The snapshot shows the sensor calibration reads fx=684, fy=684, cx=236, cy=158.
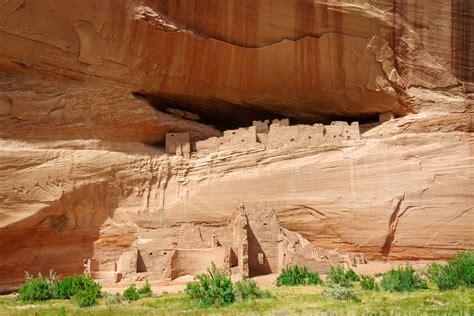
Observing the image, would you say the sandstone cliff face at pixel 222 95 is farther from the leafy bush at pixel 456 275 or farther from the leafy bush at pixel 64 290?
the leafy bush at pixel 64 290

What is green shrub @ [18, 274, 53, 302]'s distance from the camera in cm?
1361

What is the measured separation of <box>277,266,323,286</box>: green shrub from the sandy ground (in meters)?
0.43

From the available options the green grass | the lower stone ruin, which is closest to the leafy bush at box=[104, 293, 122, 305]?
the green grass

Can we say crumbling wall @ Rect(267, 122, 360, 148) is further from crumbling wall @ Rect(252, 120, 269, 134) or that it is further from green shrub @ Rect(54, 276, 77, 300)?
green shrub @ Rect(54, 276, 77, 300)

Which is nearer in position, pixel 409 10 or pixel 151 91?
pixel 409 10

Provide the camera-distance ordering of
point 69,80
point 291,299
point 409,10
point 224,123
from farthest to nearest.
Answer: point 224,123 < point 69,80 < point 409,10 < point 291,299

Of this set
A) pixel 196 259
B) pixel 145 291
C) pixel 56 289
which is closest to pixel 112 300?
pixel 145 291

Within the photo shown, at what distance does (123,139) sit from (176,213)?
2.50 m

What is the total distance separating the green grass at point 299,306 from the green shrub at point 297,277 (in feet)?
6.04

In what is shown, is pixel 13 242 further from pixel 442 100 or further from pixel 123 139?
pixel 442 100

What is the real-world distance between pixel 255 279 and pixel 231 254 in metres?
0.99

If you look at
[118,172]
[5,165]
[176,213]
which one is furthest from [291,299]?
[5,165]

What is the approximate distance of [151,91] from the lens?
1803 centimetres

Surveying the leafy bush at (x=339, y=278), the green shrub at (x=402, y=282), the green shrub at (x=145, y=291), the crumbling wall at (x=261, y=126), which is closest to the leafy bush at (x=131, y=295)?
the green shrub at (x=145, y=291)
